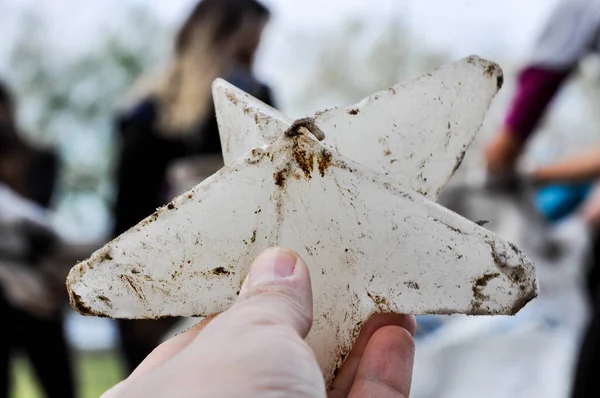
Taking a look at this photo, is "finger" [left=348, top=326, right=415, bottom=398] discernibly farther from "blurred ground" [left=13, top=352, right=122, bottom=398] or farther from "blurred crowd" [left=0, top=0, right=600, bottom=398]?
"blurred ground" [left=13, top=352, right=122, bottom=398]

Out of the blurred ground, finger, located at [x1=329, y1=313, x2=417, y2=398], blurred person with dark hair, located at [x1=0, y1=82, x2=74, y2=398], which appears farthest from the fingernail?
the blurred ground

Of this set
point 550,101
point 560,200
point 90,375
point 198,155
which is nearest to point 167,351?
point 198,155

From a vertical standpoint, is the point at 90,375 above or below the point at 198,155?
below

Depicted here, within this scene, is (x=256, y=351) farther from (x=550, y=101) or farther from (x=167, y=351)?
(x=550, y=101)

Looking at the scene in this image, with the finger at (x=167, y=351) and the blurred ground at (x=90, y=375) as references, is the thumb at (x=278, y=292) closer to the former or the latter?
the finger at (x=167, y=351)

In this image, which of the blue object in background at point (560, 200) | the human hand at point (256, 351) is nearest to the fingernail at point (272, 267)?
the human hand at point (256, 351)

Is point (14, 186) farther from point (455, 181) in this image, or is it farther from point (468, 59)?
point (468, 59)
